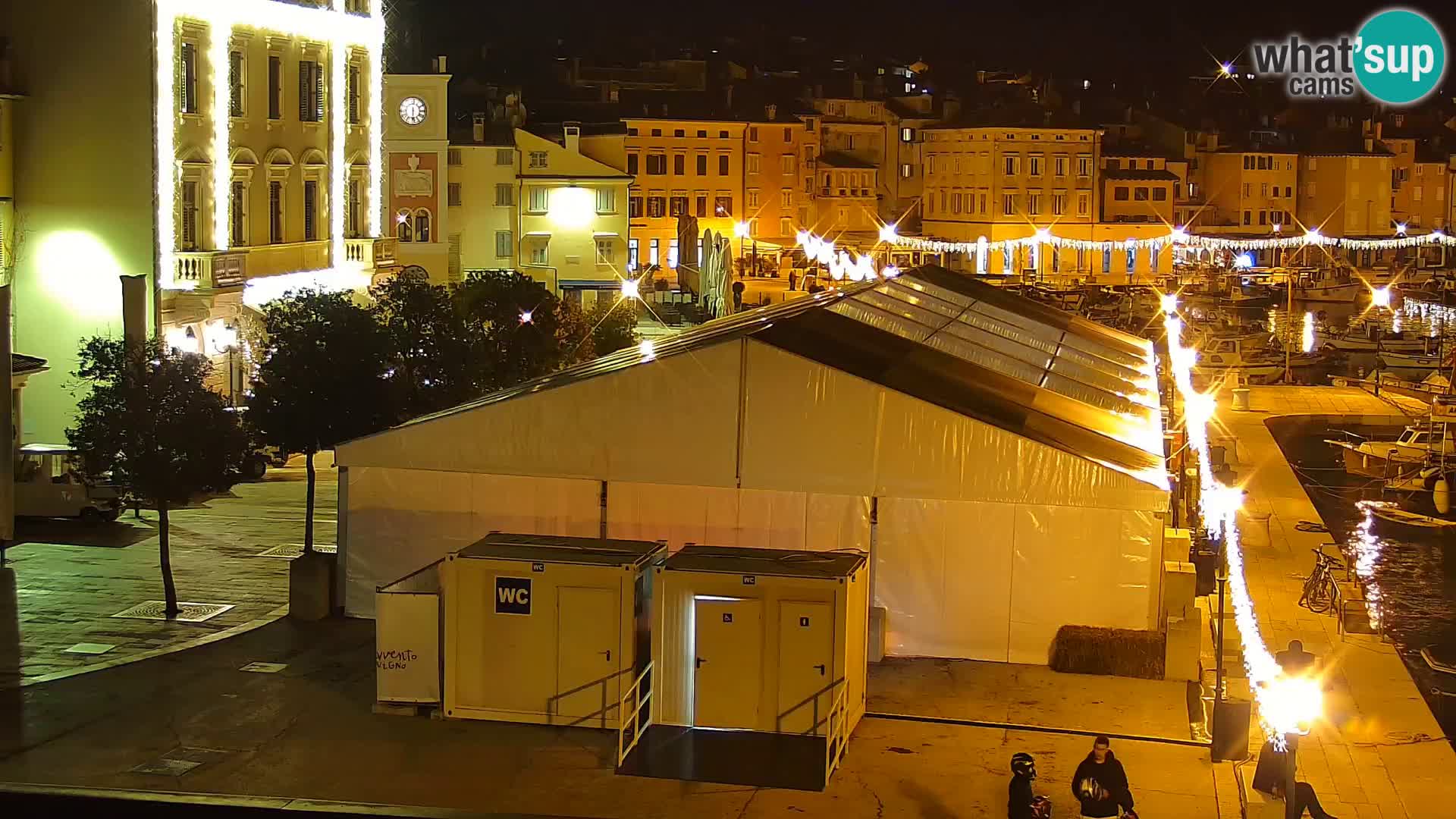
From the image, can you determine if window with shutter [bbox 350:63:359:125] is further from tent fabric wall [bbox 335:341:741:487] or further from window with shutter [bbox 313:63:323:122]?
tent fabric wall [bbox 335:341:741:487]

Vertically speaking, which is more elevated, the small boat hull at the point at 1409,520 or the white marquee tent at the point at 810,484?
the white marquee tent at the point at 810,484

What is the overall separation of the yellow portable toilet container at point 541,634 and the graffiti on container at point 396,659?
0.42 meters

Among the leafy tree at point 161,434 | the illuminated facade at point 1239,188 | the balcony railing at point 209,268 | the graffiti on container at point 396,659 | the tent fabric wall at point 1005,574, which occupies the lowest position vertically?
the graffiti on container at point 396,659

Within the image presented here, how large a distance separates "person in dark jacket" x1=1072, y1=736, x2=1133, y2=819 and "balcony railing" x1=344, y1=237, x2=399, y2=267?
33872 mm

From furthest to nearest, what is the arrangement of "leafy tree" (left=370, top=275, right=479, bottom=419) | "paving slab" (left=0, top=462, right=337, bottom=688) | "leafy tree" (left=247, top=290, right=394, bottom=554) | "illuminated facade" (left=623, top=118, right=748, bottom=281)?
"illuminated facade" (left=623, top=118, right=748, bottom=281) → "leafy tree" (left=370, top=275, right=479, bottom=419) → "leafy tree" (left=247, top=290, right=394, bottom=554) → "paving slab" (left=0, top=462, right=337, bottom=688)

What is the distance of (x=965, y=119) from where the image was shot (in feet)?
352

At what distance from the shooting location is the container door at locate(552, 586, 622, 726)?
54.3 ft

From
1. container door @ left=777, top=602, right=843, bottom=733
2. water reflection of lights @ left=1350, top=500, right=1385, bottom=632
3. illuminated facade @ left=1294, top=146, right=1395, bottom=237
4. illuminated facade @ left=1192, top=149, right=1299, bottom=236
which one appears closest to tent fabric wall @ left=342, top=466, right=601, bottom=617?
container door @ left=777, top=602, right=843, bottom=733

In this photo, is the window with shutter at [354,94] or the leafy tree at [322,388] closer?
the leafy tree at [322,388]

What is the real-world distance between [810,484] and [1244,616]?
5.79m

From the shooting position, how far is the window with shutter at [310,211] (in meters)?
43.5

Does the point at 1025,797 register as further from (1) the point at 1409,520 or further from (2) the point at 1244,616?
(1) the point at 1409,520

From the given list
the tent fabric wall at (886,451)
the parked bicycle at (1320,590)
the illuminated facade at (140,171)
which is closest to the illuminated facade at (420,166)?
the illuminated facade at (140,171)

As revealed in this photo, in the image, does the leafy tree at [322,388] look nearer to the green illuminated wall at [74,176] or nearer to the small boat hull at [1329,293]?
the green illuminated wall at [74,176]
